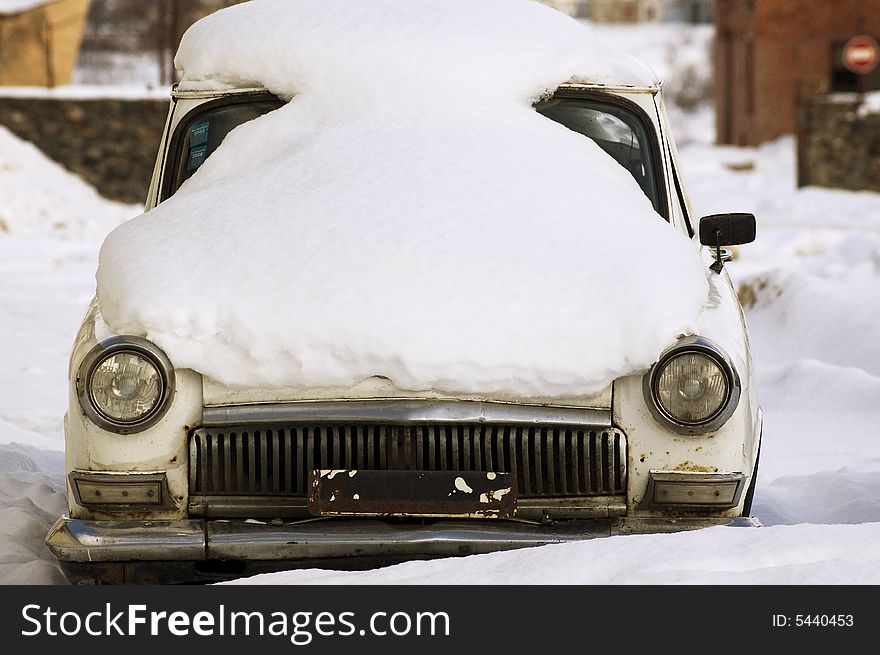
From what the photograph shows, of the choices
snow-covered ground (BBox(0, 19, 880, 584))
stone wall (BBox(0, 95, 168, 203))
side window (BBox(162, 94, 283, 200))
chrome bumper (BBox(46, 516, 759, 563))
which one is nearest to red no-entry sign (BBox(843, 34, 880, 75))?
snow-covered ground (BBox(0, 19, 880, 584))

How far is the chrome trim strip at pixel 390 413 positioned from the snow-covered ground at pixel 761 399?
338mm

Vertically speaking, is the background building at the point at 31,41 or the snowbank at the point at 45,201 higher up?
the background building at the point at 31,41

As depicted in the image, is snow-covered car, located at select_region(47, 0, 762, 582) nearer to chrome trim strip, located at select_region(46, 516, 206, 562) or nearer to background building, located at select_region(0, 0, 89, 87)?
chrome trim strip, located at select_region(46, 516, 206, 562)

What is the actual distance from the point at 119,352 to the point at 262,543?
59 cm

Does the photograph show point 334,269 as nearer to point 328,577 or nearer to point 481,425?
point 481,425

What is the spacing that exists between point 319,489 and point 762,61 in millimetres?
32415

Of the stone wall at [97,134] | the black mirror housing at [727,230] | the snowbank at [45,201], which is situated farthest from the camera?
the stone wall at [97,134]

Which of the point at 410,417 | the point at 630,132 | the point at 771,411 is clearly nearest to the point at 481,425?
the point at 410,417

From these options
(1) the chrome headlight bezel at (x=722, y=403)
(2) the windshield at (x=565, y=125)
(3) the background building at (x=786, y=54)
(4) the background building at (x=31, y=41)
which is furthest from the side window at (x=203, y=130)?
(3) the background building at (x=786, y=54)

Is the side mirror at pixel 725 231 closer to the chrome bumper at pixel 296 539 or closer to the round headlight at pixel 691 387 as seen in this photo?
the round headlight at pixel 691 387

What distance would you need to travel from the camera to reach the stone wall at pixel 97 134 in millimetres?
21266

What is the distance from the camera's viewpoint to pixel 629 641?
2.86 m

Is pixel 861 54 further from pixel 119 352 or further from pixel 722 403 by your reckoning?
pixel 119 352

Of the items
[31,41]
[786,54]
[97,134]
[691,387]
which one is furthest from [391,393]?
[786,54]
